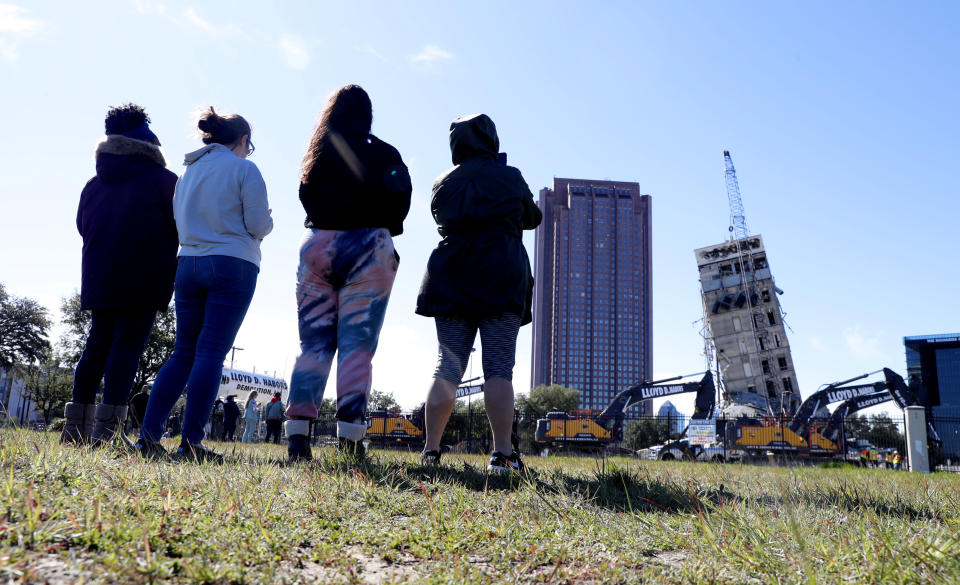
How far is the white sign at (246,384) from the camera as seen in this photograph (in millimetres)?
35812

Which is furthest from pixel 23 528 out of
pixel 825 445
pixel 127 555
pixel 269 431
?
pixel 825 445

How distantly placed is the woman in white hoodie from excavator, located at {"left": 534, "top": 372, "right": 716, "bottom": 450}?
1915 centimetres

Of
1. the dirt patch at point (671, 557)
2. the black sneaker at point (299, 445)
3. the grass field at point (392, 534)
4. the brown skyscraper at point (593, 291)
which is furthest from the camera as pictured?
the brown skyscraper at point (593, 291)

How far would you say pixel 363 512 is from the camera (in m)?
1.76

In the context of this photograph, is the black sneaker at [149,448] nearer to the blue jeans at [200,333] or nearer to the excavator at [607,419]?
the blue jeans at [200,333]

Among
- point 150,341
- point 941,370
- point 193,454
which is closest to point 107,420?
point 193,454

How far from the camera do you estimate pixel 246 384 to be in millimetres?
38000

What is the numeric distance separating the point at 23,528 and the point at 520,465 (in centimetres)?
237

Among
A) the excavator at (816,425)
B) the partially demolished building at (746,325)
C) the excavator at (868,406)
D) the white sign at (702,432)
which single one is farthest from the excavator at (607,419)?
the partially demolished building at (746,325)

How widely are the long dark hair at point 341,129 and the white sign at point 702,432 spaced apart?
69.4 ft

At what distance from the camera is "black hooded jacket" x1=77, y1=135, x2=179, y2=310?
375 cm

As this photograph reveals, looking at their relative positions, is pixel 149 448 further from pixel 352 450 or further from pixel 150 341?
pixel 150 341

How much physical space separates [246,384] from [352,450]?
3779cm

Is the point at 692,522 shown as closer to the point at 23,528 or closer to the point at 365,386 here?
the point at 23,528
